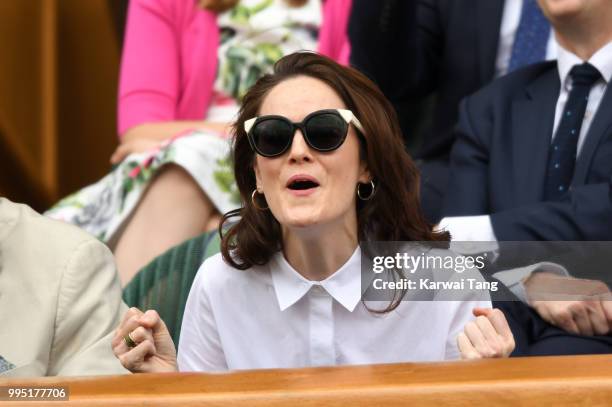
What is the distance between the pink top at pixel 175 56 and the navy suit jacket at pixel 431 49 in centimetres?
15

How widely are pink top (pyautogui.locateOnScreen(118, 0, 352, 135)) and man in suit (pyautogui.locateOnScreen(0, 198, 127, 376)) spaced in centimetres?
129

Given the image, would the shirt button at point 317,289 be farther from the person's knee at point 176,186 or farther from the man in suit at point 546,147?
the person's knee at point 176,186

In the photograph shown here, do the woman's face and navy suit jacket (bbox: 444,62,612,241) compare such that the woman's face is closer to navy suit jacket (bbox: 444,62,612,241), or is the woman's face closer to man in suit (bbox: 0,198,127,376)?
man in suit (bbox: 0,198,127,376)

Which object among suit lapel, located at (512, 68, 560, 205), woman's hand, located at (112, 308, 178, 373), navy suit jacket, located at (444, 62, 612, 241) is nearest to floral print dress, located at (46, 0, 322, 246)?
navy suit jacket, located at (444, 62, 612, 241)

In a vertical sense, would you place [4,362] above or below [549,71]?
below

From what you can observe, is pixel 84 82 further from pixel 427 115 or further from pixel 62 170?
pixel 427 115

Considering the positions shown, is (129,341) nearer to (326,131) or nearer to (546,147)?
(326,131)

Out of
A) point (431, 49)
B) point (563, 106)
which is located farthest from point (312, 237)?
point (431, 49)

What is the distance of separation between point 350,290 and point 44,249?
0.51 m

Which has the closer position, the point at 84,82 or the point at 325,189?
the point at 325,189

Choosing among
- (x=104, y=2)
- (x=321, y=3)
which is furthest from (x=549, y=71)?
(x=104, y=2)

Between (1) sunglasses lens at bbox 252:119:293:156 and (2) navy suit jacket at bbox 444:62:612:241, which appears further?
(2) navy suit jacket at bbox 444:62:612:241

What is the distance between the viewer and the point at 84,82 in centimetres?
430

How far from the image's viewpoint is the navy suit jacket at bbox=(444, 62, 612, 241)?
8.50 feet
